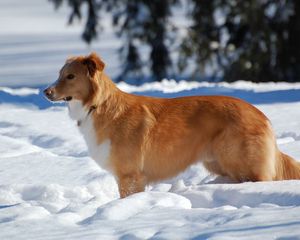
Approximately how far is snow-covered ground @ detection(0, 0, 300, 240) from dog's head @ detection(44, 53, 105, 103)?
2.47 feet

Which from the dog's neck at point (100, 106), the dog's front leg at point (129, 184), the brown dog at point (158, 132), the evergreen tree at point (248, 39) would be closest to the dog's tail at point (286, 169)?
the brown dog at point (158, 132)

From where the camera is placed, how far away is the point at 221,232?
3773 mm

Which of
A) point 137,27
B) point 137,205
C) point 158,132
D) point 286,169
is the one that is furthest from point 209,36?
point 137,205

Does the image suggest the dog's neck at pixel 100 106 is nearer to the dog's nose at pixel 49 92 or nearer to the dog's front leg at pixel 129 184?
the dog's nose at pixel 49 92

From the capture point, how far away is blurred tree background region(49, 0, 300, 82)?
16.5 meters

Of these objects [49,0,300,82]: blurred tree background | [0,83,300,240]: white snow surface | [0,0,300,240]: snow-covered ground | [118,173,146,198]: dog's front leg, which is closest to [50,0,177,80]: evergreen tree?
[49,0,300,82]: blurred tree background

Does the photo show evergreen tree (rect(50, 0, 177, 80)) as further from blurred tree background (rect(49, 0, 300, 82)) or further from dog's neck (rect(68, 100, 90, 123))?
dog's neck (rect(68, 100, 90, 123))

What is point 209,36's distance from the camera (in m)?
17.6

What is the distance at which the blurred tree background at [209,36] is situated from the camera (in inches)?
651

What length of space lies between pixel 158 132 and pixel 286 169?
3.53 feet

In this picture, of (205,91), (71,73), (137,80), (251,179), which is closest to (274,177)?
(251,179)

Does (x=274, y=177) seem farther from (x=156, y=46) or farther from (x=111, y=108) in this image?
(x=156, y=46)

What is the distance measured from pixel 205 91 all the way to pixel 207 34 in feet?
21.9

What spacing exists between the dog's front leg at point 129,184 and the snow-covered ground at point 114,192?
13 cm
